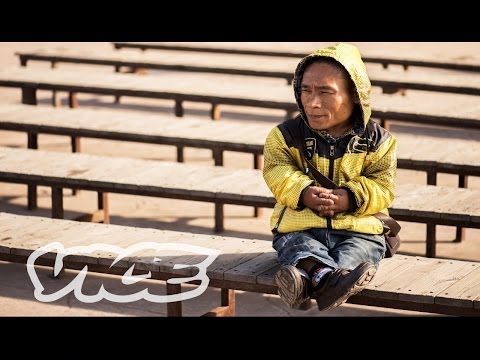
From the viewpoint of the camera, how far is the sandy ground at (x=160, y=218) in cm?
642

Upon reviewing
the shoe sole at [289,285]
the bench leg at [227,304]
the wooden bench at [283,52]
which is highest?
the wooden bench at [283,52]

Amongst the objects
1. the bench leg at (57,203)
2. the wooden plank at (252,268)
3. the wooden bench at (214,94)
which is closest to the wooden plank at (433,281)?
the wooden plank at (252,268)

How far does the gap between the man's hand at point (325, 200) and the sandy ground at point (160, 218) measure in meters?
1.65

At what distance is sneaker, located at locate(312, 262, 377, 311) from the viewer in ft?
14.9

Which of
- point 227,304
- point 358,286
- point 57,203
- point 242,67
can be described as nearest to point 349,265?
point 358,286

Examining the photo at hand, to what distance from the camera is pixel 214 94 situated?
9805mm

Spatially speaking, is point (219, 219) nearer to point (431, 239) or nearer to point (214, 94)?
point (431, 239)

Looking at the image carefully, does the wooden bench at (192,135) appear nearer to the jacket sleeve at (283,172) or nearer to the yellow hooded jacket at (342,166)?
the yellow hooded jacket at (342,166)

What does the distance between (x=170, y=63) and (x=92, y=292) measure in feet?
17.9

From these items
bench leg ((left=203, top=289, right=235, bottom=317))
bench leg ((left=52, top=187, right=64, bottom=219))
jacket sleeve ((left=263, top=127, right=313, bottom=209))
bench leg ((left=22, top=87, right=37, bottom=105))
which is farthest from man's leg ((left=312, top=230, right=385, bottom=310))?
bench leg ((left=22, top=87, right=37, bottom=105))

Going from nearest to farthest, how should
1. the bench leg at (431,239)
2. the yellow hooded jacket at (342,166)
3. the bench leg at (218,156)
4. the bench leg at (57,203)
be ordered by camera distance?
1. the yellow hooded jacket at (342,166)
2. the bench leg at (431,239)
3. the bench leg at (57,203)
4. the bench leg at (218,156)

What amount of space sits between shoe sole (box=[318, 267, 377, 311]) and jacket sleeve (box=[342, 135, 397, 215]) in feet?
1.04
